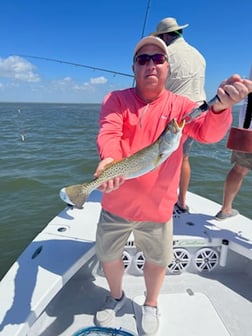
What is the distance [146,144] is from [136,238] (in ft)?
2.55

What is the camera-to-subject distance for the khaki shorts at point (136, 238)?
2174mm

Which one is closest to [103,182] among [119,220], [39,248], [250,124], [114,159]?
[114,159]

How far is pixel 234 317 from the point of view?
2.65 meters

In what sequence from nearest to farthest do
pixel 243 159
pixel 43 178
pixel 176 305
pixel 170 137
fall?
pixel 170 137, pixel 176 305, pixel 243 159, pixel 43 178

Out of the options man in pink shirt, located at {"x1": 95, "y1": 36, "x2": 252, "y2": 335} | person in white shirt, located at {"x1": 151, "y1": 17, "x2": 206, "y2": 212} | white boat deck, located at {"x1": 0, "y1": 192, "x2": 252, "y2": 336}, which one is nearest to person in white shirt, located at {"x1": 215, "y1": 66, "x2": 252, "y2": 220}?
white boat deck, located at {"x1": 0, "y1": 192, "x2": 252, "y2": 336}

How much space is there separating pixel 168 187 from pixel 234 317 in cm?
153

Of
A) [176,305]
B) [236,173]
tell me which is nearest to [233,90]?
[236,173]

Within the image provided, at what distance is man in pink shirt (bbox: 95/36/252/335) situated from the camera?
6.34 feet

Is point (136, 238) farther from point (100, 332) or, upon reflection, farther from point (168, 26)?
point (168, 26)

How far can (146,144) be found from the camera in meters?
2.03

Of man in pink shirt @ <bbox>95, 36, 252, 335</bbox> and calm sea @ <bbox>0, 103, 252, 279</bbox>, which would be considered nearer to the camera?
man in pink shirt @ <bbox>95, 36, 252, 335</bbox>

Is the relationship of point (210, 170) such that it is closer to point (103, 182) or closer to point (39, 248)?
point (39, 248)

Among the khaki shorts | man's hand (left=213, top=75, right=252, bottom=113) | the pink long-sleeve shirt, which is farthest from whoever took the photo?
the khaki shorts

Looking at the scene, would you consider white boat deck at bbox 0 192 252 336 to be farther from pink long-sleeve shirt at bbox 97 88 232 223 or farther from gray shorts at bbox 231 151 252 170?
pink long-sleeve shirt at bbox 97 88 232 223
